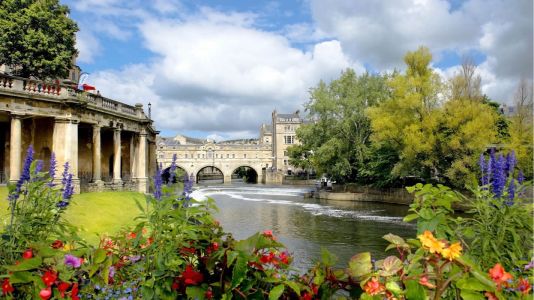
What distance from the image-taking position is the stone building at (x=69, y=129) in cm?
2009

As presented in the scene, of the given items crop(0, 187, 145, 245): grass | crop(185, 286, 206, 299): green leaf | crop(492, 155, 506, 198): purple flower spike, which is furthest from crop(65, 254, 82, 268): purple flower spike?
crop(0, 187, 145, 245): grass

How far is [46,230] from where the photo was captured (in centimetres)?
356

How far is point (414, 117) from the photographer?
31500mm

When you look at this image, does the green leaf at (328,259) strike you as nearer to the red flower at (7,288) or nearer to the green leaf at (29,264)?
the green leaf at (29,264)

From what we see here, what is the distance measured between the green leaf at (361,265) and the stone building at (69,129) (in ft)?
62.7

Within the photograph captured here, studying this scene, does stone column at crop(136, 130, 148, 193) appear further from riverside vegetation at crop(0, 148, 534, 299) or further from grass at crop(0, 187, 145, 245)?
riverside vegetation at crop(0, 148, 534, 299)

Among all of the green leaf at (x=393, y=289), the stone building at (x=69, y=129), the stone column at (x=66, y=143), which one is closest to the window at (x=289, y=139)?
the stone building at (x=69, y=129)

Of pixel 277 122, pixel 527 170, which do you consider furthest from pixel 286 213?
pixel 277 122

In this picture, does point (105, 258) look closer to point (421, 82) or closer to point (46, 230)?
point (46, 230)

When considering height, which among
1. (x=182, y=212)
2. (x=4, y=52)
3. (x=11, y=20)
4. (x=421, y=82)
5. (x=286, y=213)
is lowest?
(x=286, y=213)

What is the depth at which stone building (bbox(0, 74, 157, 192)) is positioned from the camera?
2009 centimetres

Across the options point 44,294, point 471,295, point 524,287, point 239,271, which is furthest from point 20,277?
point 524,287

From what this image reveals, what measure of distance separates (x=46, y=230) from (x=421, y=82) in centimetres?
3191

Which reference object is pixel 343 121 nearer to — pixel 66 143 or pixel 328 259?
pixel 66 143
